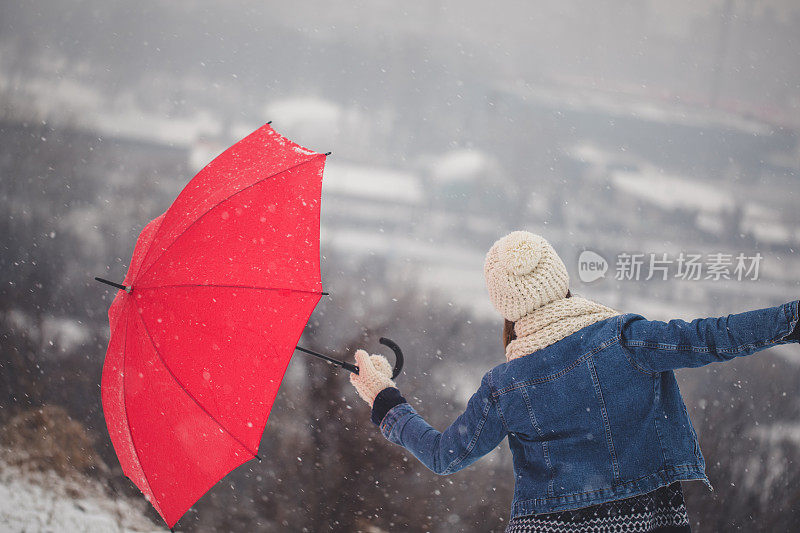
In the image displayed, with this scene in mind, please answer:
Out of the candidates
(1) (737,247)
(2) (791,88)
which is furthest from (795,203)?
(2) (791,88)

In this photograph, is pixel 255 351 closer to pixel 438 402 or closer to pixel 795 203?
pixel 438 402

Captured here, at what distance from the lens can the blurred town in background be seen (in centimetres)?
283

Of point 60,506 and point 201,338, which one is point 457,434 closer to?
point 201,338

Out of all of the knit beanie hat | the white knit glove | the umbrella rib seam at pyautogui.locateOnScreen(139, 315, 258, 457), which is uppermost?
the knit beanie hat

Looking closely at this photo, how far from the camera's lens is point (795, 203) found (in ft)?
9.78

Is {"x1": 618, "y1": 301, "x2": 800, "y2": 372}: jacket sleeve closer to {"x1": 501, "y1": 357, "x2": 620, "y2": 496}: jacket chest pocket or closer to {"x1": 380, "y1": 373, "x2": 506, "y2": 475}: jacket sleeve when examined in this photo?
{"x1": 501, "y1": 357, "x2": 620, "y2": 496}: jacket chest pocket

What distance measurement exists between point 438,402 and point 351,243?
93 cm

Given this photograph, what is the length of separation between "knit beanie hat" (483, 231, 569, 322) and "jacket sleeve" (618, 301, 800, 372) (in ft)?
0.59

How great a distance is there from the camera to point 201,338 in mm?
1465

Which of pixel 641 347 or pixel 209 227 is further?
pixel 209 227

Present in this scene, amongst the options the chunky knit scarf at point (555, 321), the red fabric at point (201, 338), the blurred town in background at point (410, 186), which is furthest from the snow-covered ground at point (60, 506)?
the chunky knit scarf at point (555, 321)

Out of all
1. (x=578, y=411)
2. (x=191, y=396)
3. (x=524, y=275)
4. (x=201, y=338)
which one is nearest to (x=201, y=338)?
(x=201, y=338)

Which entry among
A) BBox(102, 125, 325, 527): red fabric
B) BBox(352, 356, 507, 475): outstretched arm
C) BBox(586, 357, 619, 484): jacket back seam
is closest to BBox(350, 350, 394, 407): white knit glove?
BBox(352, 356, 507, 475): outstretched arm

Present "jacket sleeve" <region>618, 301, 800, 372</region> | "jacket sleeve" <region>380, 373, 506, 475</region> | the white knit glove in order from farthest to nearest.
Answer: the white knit glove
"jacket sleeve" <region>380, 373, 506, 475</region>
"jacket sleeve" <region>618, 301, 800, 372</region>
